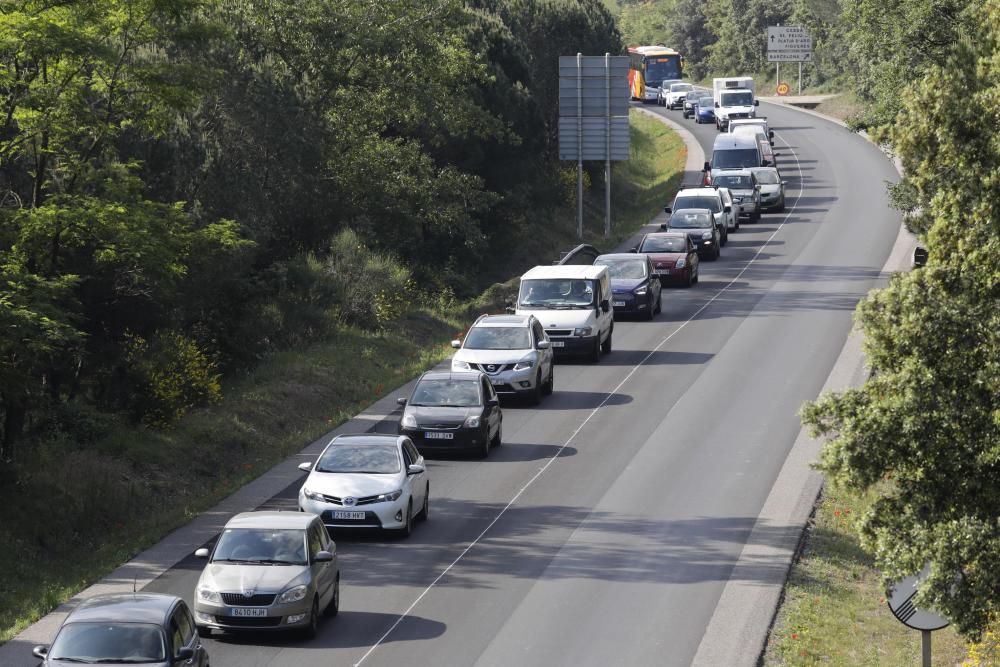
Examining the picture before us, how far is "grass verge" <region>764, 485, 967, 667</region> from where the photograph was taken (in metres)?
18.3

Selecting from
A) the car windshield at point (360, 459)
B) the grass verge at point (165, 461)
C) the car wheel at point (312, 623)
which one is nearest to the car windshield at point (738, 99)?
the grass verge at point (165, 461)

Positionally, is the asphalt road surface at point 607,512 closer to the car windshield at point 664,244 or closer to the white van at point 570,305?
the white van at point 570,305

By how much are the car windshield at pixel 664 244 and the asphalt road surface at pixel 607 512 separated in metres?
2.47

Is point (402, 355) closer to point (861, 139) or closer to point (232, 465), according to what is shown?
point (232, 465)

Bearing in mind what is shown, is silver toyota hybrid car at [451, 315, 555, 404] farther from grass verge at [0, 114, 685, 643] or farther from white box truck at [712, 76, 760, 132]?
white box truck at [712, 76, 760, 132]

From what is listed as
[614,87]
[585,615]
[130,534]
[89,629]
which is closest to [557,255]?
[614,87]

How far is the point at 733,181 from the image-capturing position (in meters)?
59.9

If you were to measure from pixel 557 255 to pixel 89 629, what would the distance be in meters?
42.7

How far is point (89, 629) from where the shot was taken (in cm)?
1450

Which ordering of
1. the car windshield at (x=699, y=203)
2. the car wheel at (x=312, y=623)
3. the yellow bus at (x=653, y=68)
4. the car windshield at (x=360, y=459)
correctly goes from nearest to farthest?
the car wheel at (x=312, y=623), the car windshield at (x=360, y=459), the car windshield at (x=699, y=203), the yellow bus at (x=653, y=68)

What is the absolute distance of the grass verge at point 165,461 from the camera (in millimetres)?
22703

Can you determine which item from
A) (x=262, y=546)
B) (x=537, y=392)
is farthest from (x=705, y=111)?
(x=262, y=546)

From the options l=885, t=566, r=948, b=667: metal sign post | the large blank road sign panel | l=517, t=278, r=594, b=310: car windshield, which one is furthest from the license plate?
the large blank road sign panel

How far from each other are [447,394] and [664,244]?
807 inches
